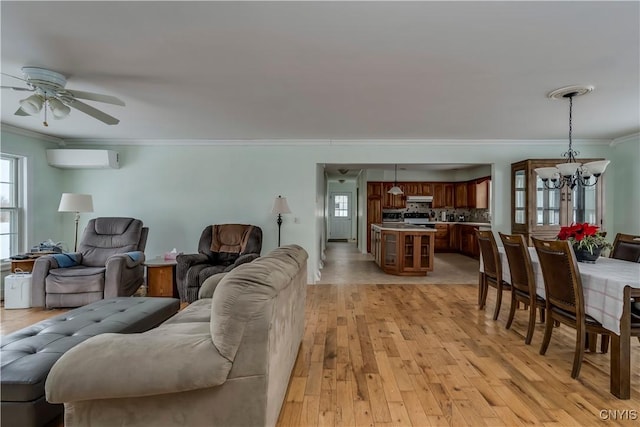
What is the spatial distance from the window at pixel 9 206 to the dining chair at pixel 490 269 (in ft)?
21.0

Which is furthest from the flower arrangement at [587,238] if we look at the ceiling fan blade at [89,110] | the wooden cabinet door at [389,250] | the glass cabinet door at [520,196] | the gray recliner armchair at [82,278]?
the gray recliner armchair at [82,278]

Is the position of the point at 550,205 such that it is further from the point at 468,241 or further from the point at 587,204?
the point at 468,241

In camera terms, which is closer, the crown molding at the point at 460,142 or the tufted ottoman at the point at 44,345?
the tufted ottoman at the point at 44,345

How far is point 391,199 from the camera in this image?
9531 mm

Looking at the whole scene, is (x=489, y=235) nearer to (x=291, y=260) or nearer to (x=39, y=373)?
(x=291, y=260)

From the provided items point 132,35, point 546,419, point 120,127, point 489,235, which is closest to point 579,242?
point 489,235

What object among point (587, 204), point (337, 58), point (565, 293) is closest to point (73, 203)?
point (337, 58)

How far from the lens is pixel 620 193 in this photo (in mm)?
5203

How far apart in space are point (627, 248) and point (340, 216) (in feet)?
33.0

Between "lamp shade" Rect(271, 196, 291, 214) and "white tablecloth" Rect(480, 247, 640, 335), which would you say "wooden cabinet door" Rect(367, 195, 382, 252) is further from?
"white tablecloth" Rect(480, 247, 640, 335)

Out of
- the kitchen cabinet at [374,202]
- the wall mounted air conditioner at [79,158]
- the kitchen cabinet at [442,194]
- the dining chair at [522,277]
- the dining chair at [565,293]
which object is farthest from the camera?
the kitchen cabinet at [442,194]

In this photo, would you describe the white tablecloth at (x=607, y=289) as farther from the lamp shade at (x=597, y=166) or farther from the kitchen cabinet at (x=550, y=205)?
the kitchen cabinet at (x=550, y=205)

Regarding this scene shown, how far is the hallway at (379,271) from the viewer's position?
18.7 ft

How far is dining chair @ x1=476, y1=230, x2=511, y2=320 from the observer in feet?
11.6
